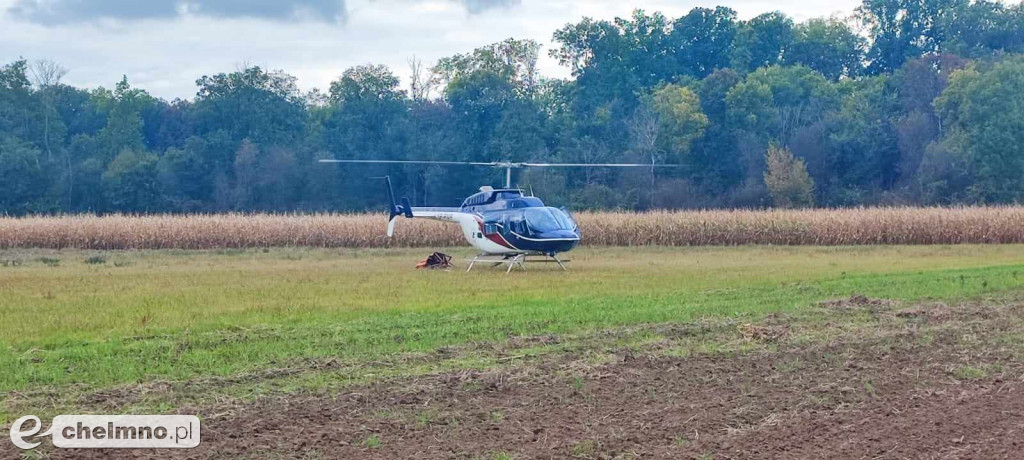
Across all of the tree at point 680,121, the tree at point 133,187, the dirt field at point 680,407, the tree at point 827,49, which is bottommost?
the tree at point 133,187

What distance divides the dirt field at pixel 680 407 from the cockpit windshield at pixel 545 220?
12.8 metres

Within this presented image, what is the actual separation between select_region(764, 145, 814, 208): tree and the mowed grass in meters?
28.0

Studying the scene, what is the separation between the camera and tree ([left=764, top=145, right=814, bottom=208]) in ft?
205

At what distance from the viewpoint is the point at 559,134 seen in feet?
255

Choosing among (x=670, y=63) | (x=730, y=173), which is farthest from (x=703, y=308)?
(x=670, y=63)

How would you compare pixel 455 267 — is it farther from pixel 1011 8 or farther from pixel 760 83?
pixel 1011 8

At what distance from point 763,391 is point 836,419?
127 centimetres

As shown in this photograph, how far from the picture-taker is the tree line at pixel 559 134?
67.1 m

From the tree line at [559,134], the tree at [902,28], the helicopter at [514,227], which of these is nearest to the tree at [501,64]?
the tree line at [559,134]

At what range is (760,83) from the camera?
79.0 metres

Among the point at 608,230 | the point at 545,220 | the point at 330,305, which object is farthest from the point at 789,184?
the point at 330,305

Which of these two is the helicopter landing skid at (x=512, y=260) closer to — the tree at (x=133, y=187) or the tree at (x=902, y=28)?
the tree at (x=133, y=187)

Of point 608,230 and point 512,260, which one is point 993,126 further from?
point 512,260

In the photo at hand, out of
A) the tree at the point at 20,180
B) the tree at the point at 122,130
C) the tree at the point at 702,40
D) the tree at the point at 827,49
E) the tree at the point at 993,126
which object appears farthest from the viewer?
the tree at the point at 702,40
